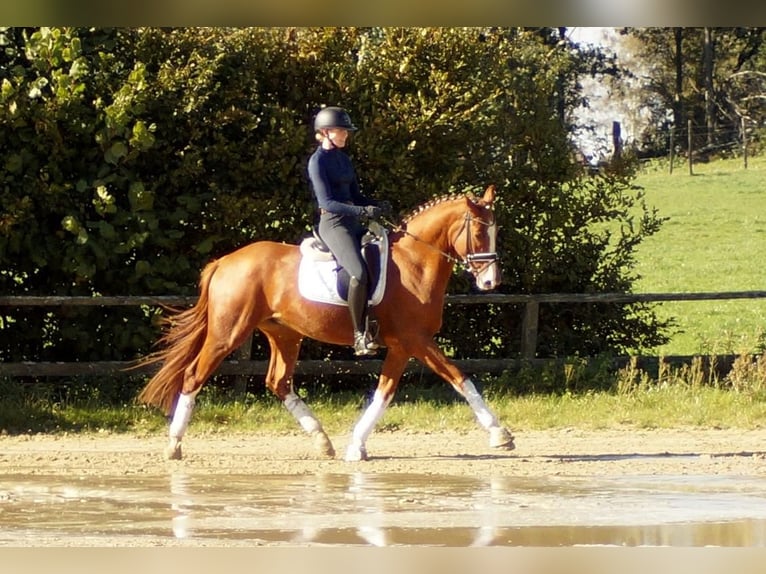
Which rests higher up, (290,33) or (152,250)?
(290,33)

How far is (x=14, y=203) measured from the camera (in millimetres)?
11633

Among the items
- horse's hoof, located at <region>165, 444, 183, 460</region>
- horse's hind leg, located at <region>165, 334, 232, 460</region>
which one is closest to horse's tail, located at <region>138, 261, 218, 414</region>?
horse's hind leg, located at <region>165, 334, 232, 460</region>

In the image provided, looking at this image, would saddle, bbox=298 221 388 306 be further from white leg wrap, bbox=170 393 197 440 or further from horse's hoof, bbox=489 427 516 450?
horse's hoof, bbox=489 427 516 450

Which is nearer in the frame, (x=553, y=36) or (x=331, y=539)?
(x=331, y=539)

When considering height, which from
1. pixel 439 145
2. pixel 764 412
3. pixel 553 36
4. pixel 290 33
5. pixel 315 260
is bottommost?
pixel 764 412

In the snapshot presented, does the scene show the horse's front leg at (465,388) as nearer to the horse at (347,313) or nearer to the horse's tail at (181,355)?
the horse at (347,313)

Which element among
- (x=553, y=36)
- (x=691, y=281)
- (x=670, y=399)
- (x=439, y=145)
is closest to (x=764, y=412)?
(x=670, y=399)

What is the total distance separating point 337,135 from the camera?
9289 mm

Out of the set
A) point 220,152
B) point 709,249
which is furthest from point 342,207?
point 709,249

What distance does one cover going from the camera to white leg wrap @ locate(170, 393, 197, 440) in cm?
973

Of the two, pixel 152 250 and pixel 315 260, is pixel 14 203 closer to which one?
pixel 152 250

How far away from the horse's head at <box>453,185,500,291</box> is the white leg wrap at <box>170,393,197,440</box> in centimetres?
248

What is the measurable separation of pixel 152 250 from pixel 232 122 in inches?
62.9

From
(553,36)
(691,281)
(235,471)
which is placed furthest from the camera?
(553,36)
